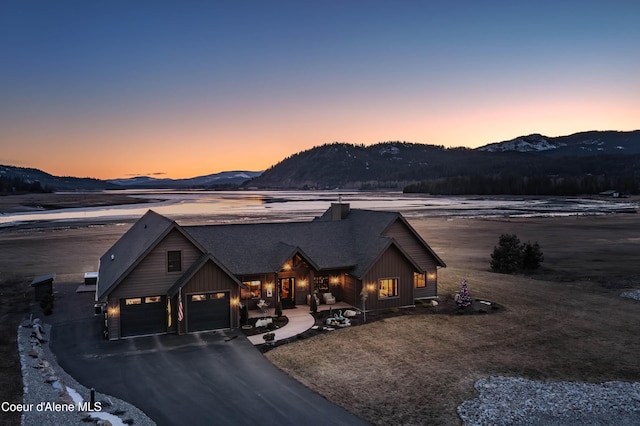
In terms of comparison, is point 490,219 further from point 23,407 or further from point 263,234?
point 23,407

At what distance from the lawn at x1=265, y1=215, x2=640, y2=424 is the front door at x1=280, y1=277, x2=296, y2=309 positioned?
6.65 m

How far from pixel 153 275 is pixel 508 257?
3464cm

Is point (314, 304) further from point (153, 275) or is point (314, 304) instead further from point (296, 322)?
point (153, 275)

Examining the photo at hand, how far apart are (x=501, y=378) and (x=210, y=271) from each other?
651 inches

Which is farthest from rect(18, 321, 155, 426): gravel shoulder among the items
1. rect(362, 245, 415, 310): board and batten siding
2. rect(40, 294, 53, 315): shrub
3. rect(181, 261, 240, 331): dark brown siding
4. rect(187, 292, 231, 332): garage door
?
rect(362, 245, 415, 310): board and batten siding

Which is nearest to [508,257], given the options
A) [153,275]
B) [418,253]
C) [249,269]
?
[418,253]

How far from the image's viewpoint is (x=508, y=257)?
4581 centimetres

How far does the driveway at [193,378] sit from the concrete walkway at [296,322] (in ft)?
5.25

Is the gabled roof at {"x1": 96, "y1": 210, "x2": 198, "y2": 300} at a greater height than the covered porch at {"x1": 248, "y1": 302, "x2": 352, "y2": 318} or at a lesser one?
greater

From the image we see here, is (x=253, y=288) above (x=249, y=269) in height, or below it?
below

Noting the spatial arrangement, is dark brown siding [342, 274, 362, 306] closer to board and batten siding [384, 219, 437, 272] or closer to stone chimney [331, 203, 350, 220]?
board and batten siding [384, 219, 437, 272]

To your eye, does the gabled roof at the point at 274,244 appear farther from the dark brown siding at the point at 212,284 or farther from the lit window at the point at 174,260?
the lit window at the point at 174,260

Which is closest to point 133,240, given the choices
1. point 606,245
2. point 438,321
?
point 438,321

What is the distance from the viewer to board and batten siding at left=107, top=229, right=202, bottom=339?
1001 inches
